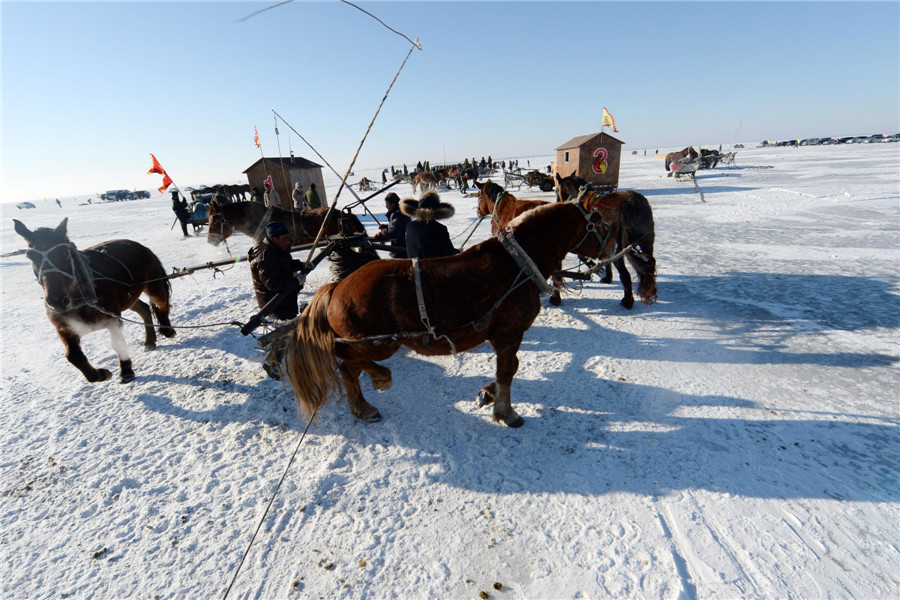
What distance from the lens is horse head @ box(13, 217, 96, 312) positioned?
3615 millimetres

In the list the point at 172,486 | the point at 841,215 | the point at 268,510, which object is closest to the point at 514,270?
the point at 268,510

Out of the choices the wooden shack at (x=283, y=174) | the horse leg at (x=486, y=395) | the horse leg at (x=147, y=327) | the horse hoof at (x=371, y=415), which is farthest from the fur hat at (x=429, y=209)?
the wooden shack at (x=283, y=174)

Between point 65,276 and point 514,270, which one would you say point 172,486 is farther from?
point 514,270

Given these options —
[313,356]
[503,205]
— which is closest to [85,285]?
[313,356]

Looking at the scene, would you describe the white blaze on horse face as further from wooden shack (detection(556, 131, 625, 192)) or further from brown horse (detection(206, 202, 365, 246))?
wooden shack (detection(556, 131, 625, 192))

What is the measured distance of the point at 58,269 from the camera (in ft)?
12.0

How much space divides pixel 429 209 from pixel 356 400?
6.68 feet

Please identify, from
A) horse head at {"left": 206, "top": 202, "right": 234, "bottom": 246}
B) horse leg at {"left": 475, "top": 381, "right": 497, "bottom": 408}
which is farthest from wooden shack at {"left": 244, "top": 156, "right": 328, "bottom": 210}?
horse leg at {"left": 475, "top": 381, "right": 497, "bottom": 408}

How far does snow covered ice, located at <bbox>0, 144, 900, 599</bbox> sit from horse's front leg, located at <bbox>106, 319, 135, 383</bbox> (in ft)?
0.35

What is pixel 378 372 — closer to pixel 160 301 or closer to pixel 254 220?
pixel 160 301

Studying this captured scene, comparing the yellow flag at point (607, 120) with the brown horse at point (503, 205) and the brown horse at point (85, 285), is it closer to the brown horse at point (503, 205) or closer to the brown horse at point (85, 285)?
the brown horse at point (503, 205)

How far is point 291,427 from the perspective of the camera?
3.43m

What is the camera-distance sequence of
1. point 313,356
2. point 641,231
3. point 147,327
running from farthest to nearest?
→ point 641,231 < point 147,327 < point 313,356

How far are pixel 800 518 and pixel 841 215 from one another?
43.8 feet
